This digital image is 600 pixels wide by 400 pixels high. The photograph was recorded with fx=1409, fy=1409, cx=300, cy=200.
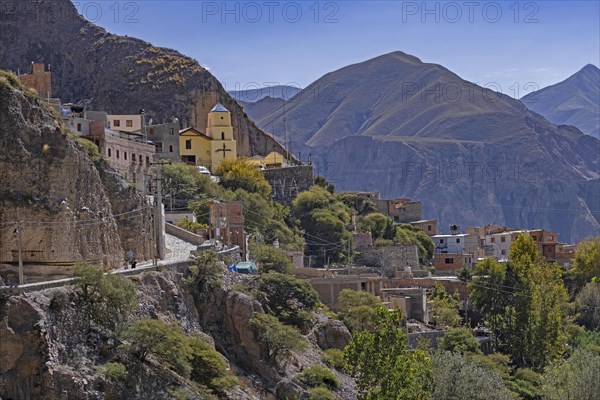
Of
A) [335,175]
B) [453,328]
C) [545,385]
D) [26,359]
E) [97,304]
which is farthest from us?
[335,175]

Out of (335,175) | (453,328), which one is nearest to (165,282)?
(453,328)

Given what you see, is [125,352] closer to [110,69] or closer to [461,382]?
[461,382]

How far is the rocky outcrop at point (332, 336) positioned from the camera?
57938 mm

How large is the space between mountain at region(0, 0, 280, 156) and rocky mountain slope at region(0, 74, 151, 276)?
48697 mm

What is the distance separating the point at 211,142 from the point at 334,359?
36.6m

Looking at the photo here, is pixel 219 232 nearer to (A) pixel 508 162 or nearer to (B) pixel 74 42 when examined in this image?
(B) pixel 74 42

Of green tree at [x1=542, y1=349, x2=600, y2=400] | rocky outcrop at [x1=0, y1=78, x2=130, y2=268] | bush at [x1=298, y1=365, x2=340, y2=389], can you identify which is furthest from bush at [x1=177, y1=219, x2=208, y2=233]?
rocky outcrop at [x1=0, y1=78, x2=130, y2=268]

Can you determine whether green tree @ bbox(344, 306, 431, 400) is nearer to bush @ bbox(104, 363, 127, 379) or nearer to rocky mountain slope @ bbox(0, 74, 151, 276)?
rocky mountain slope @ bbox(0, 74, 151, 276)

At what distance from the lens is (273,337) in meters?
51.6

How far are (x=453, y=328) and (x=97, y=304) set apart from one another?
3045 centimetres

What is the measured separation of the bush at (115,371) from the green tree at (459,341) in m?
27.0

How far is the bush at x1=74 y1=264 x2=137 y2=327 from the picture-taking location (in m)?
42.5

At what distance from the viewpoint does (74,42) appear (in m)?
104

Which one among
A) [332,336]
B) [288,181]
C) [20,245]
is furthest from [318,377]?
[288,181]
